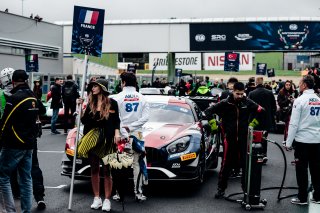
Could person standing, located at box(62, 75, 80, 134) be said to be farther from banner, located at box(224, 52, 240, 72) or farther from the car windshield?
banner, located at box(224, 52, 240, 72)

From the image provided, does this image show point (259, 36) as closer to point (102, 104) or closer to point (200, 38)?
point (200, 38)

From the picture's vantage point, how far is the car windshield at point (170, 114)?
10133 mm

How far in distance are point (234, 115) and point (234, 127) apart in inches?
7.2

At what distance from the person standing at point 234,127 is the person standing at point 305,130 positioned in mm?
752

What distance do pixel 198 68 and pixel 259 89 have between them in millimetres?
62487

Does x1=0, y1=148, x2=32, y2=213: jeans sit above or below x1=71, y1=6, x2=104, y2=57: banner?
below

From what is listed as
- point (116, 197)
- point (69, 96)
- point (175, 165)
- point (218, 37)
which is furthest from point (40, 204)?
point (218, 37)

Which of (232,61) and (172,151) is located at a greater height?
(232,61)

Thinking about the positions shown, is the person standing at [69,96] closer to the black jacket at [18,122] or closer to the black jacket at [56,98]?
the black jacket at [56,98]

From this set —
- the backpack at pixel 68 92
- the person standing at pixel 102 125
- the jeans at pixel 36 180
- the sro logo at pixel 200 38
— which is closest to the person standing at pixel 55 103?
the backpack at pixel 68 92

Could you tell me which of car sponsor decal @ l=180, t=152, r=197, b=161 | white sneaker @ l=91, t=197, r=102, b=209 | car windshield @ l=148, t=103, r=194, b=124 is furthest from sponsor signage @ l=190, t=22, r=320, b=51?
white sneaker @ l=91, t=197, r=102, b=209

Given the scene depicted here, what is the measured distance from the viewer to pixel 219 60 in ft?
245

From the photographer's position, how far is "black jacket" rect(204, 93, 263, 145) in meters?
8.71

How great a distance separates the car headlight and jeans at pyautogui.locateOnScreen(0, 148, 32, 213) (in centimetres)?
249
